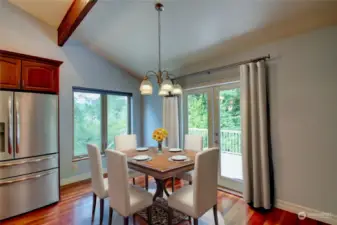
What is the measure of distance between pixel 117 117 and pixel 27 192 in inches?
97.7

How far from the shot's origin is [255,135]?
9.28 ft

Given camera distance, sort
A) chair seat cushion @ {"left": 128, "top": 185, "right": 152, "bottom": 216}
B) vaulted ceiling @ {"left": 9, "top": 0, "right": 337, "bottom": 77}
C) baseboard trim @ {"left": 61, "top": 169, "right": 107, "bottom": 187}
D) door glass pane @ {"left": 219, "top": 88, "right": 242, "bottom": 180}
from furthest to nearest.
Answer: baseboard trim @ {"left": 61, "top": 169, "right": 107, "bottom": 187}
door glass pane @ {"left": 219, "top": 88, "right": 242, "bottom": 180}
vaulted ceiling @ {"left": 9, "top": 0, "right": 337, "bottom": 77}
chair seat cushion @ {"left": 128, "top": 185, "right": 152, "bottom": 216}

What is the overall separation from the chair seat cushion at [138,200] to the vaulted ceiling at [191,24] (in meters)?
2.43

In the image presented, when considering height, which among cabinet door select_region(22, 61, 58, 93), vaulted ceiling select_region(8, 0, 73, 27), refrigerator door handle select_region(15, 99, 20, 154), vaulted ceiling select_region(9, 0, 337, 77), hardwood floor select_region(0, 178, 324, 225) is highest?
vaulted ceiling select_region(8, 0, 73, 27)

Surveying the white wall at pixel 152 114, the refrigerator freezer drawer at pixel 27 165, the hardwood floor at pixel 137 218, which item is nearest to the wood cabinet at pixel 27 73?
the refrigerator freezer drawer at pixel 27 165

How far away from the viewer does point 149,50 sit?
373 cm

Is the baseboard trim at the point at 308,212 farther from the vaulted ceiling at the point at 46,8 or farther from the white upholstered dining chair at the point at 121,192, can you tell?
the vaulted ceiling at the point at 46,8

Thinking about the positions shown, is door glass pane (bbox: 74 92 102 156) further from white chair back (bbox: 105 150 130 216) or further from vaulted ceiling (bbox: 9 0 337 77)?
white chair back (bbox: 105 150 130 216)

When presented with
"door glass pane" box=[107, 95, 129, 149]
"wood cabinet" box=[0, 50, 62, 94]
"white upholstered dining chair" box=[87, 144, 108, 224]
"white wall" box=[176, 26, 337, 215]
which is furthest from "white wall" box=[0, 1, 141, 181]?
"white wall" box=[176, 26, 337, 215]

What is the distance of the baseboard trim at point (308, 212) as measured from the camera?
2.37 m

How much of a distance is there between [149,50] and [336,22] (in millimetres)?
2822

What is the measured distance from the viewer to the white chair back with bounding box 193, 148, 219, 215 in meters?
1.94

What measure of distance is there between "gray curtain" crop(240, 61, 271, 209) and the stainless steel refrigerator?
9.99 feet

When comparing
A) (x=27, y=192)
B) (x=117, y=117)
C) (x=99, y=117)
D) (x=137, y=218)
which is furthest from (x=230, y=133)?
(x=27, y=192)
